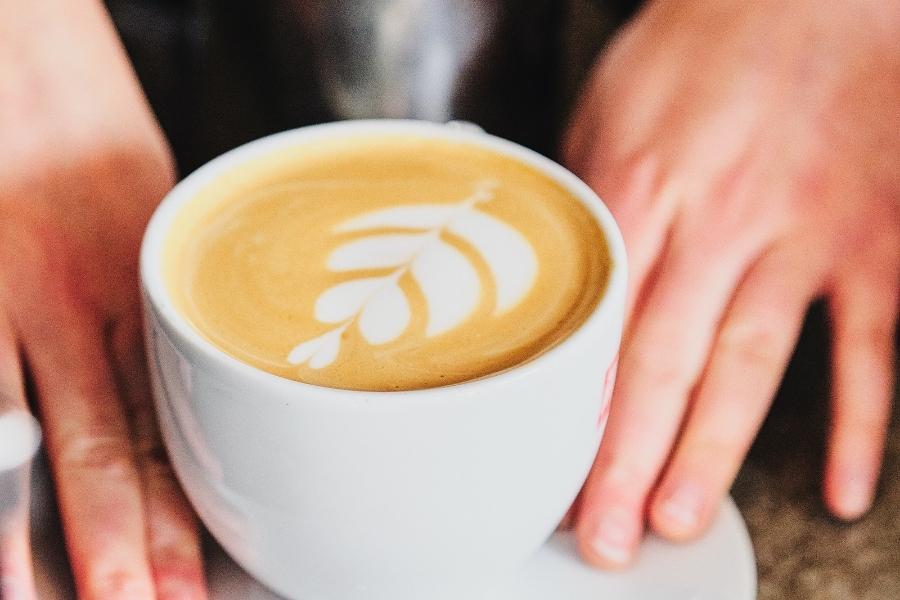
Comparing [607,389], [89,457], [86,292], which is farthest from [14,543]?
[607,389]

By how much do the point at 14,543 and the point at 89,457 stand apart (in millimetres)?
65

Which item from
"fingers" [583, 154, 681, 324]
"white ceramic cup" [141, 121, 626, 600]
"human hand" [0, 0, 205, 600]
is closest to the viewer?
"white ceramic cup" [141, 121, 626, 600]

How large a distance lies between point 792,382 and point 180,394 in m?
0.38

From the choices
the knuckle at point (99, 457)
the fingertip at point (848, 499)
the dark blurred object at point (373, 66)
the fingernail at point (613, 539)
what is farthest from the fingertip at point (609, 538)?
the dark blurred object at point (373, 66)

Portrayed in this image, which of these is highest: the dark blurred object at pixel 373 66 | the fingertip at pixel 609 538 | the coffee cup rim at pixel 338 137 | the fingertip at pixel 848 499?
the coffee cup rim at pixel 338 137

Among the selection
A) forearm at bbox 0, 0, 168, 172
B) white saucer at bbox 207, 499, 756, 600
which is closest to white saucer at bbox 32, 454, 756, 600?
white saucer at bbox 207, 499, 756, 600

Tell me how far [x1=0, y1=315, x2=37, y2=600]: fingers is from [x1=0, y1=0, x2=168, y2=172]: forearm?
0.17 meters

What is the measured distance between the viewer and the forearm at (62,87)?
574 mm

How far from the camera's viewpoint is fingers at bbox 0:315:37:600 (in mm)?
371

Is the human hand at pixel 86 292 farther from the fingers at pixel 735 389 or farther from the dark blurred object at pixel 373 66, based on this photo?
the fingers at pixel 735 389

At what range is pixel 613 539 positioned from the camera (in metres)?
0.41

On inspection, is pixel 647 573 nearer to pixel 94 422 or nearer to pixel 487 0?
pixel 94 422

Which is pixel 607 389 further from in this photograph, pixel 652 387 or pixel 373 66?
pixel 373 66

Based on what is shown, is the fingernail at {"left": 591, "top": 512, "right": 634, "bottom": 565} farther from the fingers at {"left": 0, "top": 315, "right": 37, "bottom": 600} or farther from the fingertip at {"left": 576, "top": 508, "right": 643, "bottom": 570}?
the fingers at {"left": 0, "top": 315, "right": 37, "bottom": 600}
